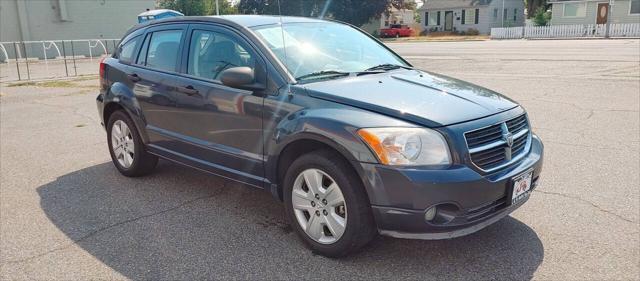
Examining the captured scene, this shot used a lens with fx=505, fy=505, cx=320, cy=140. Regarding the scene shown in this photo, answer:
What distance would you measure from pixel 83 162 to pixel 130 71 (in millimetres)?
1690

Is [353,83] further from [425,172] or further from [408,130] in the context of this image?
[425,172]

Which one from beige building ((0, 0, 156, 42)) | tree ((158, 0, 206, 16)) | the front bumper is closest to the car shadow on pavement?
the front bumper

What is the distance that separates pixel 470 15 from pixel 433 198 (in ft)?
173

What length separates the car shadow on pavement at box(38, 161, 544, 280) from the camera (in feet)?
10.8

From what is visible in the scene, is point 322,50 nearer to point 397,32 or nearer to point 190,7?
point 397,32

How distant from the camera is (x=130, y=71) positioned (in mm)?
5199

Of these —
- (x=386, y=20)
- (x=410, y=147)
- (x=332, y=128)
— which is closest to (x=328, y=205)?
(x=332, y=128)

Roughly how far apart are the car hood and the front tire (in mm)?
428

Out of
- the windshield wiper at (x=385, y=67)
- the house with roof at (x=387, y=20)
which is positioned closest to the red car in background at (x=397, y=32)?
Answer: the house with roof at (x=387, y=20)

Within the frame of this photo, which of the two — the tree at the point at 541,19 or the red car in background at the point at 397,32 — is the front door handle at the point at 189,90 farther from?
the red car in background at the point at 397,32

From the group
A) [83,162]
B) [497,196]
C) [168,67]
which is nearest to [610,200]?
[497,196]

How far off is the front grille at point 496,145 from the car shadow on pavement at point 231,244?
26.5 inches

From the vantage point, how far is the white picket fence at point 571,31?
33.5 m

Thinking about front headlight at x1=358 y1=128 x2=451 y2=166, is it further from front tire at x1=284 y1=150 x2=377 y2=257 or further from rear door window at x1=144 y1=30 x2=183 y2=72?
rear door window at x1=144 y1=30 x2=183 y2=72
